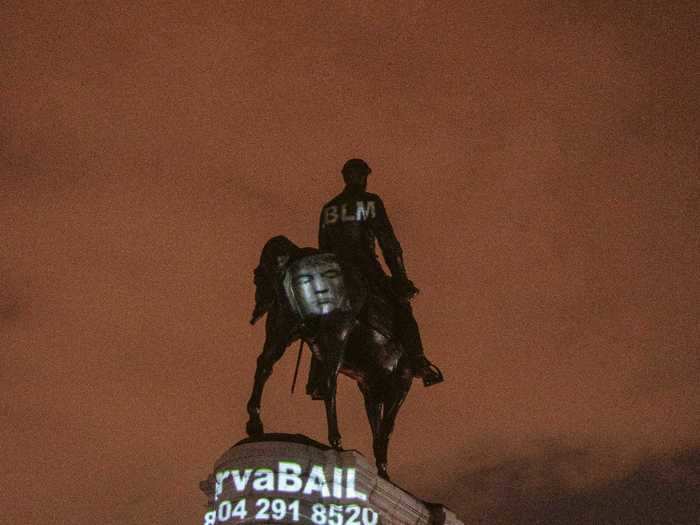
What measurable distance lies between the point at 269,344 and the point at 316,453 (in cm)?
243

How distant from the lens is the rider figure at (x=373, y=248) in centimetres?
2356

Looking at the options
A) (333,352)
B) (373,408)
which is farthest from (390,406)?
(333,352)

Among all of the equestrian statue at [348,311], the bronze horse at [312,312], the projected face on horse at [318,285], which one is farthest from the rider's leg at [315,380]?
the projected face on horse at [318,285]

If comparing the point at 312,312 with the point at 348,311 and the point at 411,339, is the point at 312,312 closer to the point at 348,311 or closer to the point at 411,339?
the point at 348,311

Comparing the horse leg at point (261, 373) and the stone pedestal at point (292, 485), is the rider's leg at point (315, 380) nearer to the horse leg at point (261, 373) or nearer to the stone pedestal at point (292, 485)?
the horse leg at point (261, 373)

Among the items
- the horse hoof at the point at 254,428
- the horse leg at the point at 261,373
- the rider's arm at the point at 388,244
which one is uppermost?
the rider's arm at the point at 388,244

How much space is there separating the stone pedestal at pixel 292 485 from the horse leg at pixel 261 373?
0.85 meters

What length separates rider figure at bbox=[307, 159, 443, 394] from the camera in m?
23.6

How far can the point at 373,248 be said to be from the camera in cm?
2397

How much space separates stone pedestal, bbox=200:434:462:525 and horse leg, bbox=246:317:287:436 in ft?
2.80

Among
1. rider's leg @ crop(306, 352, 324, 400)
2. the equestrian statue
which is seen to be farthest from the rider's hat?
rider's leg @ crop(306, 352, 324, 400)

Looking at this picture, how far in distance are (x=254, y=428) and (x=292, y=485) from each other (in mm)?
1617

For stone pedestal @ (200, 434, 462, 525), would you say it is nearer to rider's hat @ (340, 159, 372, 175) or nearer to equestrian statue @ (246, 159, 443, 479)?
equestrian statue @ (246, 159, 443, 479)

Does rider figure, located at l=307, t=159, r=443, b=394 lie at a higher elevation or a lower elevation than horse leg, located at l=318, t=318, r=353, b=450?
higher
